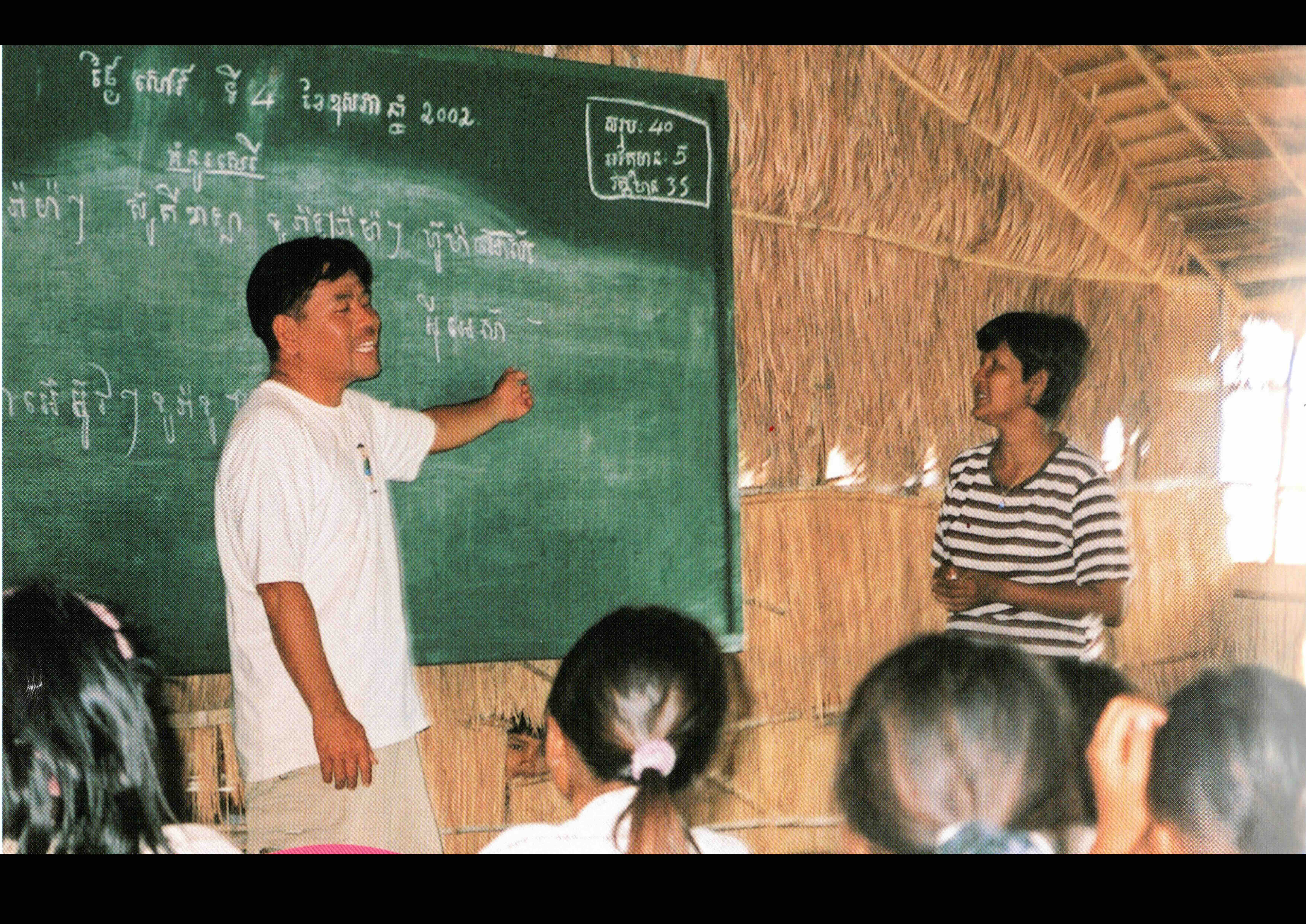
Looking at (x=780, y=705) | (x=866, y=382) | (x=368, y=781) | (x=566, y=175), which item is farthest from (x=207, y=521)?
(x=866, y=382)

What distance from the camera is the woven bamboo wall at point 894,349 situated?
2943 mm

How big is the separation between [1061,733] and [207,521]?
2.00 meters

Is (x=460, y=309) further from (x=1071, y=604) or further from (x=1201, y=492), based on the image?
(x=1201, y=492)

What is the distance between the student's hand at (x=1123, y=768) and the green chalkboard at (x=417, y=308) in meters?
0.94

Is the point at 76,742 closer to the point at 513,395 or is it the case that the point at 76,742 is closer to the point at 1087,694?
the point at 513,395

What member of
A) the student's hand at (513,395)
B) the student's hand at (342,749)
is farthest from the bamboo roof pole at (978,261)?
the student's hand at (342,749)

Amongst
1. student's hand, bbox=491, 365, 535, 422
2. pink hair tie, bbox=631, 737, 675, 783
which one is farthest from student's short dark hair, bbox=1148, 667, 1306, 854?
student's hand, bbox=491, 365, 535, 422

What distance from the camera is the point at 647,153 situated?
2.87 metres

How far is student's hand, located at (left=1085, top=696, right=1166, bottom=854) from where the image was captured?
9.80 ft

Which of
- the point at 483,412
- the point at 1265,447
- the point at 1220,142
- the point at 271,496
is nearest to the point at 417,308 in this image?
the point at 483,412

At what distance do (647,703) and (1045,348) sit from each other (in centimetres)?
133

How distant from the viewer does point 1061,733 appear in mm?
2980

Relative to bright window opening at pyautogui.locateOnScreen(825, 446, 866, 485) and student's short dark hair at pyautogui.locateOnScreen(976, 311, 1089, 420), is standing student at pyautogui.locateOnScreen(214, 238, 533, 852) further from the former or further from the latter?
student's short dark hair at pyautogui.locateOnScreen(976, 311, 1089, 420)

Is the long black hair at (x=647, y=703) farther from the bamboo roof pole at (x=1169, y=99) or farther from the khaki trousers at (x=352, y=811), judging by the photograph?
Result: the bamboo roof pole at (x=1169, y=99)
